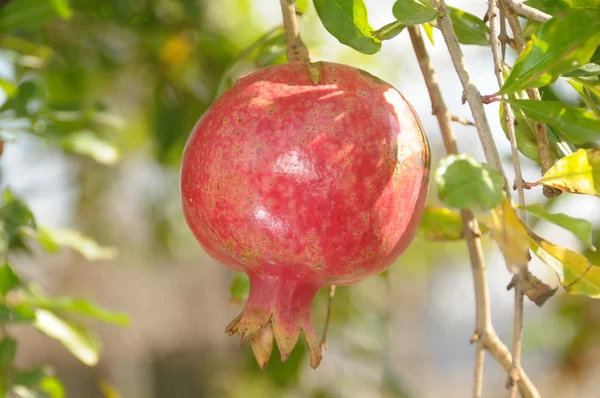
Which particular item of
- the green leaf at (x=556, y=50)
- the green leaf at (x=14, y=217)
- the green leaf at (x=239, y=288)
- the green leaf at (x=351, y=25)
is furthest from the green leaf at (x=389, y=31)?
the green leaf at (x=14, y=217)

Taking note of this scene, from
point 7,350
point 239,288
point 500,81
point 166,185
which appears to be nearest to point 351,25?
point 500,81

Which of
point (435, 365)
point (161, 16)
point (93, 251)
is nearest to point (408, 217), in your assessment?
point (93, 251)

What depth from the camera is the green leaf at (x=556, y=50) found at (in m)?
0.52

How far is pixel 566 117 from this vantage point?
54 cm

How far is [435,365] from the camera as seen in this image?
19.2ft

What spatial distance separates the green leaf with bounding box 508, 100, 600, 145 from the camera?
1.76 ft

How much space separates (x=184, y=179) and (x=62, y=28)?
1.14 metres

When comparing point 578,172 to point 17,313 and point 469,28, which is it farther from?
point 17,313

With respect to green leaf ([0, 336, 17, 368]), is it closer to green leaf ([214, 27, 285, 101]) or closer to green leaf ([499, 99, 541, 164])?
green leaf ([214, 27, 285, 101])

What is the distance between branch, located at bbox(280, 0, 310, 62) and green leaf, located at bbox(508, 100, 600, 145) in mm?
219

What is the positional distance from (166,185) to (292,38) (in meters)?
1.48

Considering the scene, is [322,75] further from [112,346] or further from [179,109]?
[112,346]

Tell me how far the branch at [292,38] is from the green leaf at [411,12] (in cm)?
14

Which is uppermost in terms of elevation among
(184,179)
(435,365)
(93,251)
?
(184,179)
